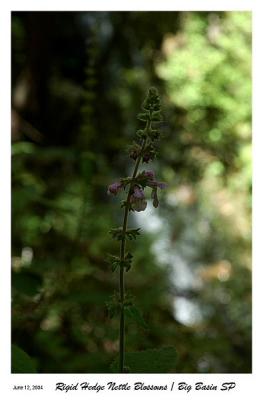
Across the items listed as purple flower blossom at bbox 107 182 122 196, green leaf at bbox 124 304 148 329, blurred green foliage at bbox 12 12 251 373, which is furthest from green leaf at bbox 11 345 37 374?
purple flower blossom at bbox 107 182 122 196

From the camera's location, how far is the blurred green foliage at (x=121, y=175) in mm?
1788

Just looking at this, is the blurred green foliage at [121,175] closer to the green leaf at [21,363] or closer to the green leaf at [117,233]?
the green leaf at [21,363]

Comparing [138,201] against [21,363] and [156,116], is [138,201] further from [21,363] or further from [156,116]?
[21,363]

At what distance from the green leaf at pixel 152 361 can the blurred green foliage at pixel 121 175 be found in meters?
0.22

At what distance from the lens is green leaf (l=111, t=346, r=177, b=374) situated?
92 centimetres

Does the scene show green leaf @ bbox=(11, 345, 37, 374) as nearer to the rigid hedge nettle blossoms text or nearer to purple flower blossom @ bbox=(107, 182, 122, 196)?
the rigid hedge nettle blossoms text

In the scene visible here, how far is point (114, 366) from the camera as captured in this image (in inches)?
35.2

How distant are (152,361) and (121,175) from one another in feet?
9.85

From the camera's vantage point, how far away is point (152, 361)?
93 cm
